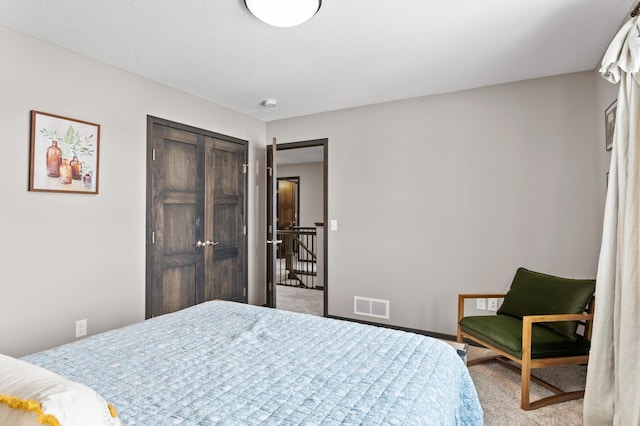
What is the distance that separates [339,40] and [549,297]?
2.39 meters

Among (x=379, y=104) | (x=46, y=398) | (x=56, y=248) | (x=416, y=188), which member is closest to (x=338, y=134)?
(x=379, y=104)

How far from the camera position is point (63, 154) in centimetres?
254

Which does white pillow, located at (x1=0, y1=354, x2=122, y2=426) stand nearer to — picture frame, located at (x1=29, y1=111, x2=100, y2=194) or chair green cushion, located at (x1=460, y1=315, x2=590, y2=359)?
picture frame, located at (x1=29, y1=111, x2=100, y2=194)

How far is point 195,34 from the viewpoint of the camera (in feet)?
7.71

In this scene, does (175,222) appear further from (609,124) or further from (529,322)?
(609,124)

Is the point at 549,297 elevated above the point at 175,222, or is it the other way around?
the point at 175,222

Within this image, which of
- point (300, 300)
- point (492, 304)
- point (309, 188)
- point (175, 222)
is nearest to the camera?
point (492, 304)

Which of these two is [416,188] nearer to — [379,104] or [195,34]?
[379,104]

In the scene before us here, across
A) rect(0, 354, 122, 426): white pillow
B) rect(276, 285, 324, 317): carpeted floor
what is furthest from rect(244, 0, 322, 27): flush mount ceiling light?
rect(276, 285, 324, 317): carpeted floor

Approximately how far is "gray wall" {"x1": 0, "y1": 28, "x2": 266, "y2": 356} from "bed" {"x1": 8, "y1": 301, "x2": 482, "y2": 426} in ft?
3.35

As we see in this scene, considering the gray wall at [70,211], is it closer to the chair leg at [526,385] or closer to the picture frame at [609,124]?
the chair leg at [526,385]

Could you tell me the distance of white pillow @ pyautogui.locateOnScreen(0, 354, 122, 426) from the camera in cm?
73

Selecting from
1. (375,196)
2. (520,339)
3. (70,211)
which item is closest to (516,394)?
(520,339)

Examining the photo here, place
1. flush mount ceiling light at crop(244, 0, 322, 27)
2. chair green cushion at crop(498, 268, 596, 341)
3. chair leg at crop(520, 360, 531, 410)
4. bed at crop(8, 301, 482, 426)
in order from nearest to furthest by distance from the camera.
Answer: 1. bed at crop(8, 301, 482, 426)
2. flush mount ceiling light at crop(244, 0, 322, 27)
3. chair leg at crop(520, 360, 531, 410)
4. chair green cushion at crop(498, 268, 596, 341)
